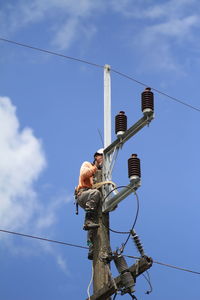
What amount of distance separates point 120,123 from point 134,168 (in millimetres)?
1099

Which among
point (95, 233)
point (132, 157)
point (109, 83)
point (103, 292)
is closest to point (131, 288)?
point (103, 292)

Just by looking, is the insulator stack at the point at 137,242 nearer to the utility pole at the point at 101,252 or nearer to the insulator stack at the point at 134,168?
the utility pole at the point at 101,252

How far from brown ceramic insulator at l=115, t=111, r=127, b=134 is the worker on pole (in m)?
0.48

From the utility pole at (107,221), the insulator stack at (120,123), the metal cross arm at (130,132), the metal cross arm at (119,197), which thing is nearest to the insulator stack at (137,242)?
the utility pole at (107,221)

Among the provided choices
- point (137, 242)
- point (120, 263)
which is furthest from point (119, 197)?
point (120, 263)

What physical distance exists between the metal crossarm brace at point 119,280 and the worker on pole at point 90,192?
830 mm

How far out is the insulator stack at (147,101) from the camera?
37.0 feet

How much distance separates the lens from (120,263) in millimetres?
10539

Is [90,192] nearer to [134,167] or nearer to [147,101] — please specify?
[134,167]

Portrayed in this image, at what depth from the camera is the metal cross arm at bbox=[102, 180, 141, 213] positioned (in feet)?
35.6

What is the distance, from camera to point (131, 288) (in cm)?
1027

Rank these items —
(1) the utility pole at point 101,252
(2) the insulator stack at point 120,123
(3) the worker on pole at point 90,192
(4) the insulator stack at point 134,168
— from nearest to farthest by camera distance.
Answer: (1) the utility pole at point 101,252 < (4) the insulator stack at point 134,168 < (3) the worker on pole at point 90,192 < (2) the insulator stack at point 120,123

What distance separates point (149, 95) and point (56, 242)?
2.66m

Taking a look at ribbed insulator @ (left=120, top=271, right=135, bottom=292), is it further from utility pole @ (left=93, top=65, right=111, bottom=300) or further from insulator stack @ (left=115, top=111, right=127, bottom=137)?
insulator stack @ (left=115, top=111, right=127, bottom=137)
